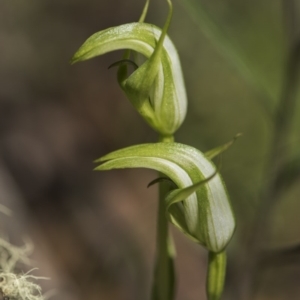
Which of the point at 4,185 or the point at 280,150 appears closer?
the point at 280,150

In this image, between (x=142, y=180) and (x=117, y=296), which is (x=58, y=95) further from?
(x=117, y=296)

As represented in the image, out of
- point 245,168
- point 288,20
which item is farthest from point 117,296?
point 288,20

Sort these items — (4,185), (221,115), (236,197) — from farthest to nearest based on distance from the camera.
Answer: (221,115)
(4,185)
(236,197)

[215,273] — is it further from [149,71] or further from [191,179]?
[149,71]

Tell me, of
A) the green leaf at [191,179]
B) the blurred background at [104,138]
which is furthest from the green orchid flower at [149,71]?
the blurred background at [104,138]

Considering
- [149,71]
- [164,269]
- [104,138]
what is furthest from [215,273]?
[104,138]

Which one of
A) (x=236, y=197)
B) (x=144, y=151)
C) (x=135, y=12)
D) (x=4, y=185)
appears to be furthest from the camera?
(x=135, y=12)

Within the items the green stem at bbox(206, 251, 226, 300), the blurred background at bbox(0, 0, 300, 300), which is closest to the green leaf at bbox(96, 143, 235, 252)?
the green stem at bbox(206, 251, 226, 300)
